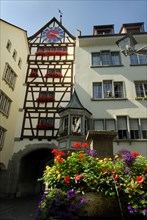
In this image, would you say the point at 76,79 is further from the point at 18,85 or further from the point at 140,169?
the point at 140,169

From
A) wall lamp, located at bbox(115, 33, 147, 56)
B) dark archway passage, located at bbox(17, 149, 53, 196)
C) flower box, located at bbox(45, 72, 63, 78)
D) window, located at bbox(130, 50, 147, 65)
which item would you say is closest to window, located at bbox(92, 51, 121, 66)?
window, located at bbox(130, 50, 147, 65)

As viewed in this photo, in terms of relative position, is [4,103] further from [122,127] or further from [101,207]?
[101,207]

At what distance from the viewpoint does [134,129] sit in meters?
12.8

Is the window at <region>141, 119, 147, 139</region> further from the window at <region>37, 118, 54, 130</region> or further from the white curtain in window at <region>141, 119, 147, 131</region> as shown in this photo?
the window at <region>37, 118, 54, 130</region>

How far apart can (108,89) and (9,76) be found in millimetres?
Answer: 8660

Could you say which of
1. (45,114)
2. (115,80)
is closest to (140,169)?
(115,80)

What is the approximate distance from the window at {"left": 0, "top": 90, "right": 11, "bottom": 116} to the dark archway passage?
4127 mm

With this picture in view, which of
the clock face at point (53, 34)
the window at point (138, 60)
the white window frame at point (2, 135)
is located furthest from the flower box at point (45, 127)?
the clock face at point (53, 34)

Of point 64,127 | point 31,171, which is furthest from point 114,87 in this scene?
point 31,171

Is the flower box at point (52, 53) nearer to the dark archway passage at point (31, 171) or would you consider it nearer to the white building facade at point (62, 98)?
the white building facade at point (62, 98)

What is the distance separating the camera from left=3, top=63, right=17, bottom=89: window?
14.9m

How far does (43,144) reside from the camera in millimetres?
14695

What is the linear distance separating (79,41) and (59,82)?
4141 mm

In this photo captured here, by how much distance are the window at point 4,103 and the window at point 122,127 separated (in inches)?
356
